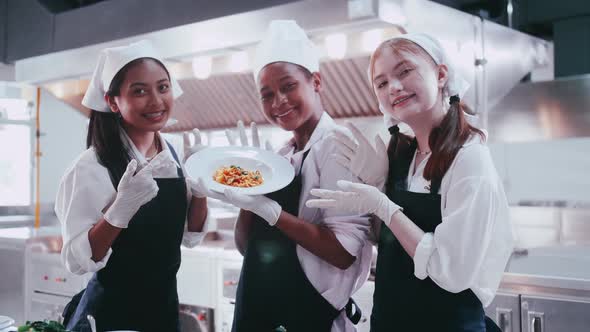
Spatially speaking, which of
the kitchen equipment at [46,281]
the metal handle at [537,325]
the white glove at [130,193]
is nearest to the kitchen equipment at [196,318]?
the kitchen equipment at [46,281]

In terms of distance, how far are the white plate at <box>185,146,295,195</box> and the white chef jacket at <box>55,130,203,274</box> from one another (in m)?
0.11

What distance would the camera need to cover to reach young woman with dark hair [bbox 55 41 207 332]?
6.57ft

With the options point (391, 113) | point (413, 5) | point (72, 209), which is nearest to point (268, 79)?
point (391, 113)

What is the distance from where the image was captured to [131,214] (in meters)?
1.94

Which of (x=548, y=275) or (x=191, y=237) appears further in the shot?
(x=548, y=275)

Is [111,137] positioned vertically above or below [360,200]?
above

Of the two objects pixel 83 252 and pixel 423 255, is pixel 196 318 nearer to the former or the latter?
pixel 83 252

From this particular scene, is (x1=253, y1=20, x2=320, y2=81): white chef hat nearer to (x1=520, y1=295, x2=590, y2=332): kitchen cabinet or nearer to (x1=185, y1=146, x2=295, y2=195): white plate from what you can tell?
(x1=185, y1=146, x2=295, y2=195): white plate

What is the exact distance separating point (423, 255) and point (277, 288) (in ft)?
1.85

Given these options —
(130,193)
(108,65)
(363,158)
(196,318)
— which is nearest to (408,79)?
(363,158)

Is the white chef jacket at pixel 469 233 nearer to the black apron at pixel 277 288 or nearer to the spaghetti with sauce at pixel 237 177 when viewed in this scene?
the black apron at pixel 277 288

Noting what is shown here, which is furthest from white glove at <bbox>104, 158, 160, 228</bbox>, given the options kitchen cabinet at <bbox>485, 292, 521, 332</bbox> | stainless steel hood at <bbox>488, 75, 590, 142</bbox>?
stainless steel hood at <bbox>488, 75, 590, 142</bbox>

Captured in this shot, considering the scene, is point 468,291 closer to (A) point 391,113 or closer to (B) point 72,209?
(A) point 391,113

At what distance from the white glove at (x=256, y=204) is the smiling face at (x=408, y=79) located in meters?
0.48
